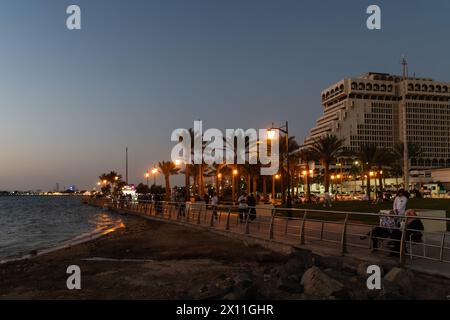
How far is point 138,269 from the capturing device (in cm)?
1202

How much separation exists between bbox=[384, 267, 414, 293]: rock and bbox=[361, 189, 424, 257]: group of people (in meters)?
1.66

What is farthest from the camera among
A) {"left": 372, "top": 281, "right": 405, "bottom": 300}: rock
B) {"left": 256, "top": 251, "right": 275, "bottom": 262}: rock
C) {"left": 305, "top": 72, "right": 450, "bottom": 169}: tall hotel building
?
{"left": 305, "top": 72, "right": 450, "bottom": 169}: tall hotel building

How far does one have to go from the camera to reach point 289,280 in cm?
834

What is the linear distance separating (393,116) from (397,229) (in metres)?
185

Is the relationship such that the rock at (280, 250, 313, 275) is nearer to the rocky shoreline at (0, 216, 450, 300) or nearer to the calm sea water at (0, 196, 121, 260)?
the rocky shoreline at (0, 216, 450, 300)

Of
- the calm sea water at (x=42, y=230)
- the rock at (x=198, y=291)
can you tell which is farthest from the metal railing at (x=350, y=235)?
the calm sea water at (x=42, y=230)

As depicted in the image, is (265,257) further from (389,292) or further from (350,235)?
(389,292)

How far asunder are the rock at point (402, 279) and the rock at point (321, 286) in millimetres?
1055

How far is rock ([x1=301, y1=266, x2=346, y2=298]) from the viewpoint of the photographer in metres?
7.48

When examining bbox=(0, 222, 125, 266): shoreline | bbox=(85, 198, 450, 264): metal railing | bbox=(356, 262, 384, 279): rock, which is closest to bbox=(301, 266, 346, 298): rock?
bbox=(356, 262, 384, 279): rock

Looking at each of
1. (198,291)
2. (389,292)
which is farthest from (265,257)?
(389,292)
